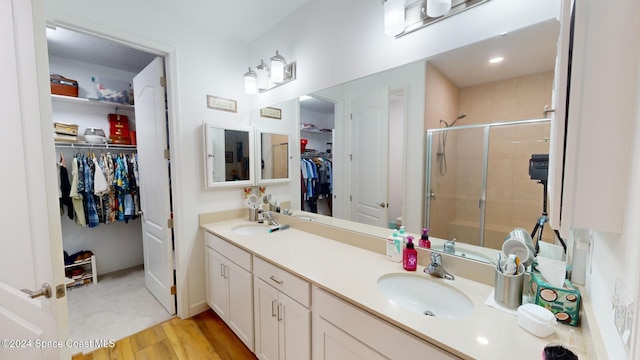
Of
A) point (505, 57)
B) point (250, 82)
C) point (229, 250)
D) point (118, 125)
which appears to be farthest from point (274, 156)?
point (118, 125)

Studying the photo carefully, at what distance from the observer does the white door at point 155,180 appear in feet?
7.17

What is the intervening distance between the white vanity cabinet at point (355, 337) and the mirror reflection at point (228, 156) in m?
1.59

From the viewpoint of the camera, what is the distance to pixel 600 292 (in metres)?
0.72

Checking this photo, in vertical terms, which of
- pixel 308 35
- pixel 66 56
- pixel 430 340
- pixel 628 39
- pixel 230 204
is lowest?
pixel 430 340

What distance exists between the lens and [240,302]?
1.81 m

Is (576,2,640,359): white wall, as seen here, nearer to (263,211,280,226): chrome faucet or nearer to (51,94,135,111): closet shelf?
(263,211,280,226): chrome faucet

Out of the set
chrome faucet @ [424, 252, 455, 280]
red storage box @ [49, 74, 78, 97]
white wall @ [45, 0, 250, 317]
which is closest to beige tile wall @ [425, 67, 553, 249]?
chrome faucet @ [424, 252, 455, 280]

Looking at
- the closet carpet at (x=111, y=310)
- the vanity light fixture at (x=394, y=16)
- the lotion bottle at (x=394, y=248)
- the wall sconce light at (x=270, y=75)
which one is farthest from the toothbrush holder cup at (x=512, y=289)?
the closet carpet at (x=111, y=310)

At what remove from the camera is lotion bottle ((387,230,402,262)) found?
139 cm

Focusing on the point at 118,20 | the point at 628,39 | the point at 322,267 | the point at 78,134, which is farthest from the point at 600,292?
the point at 78,134

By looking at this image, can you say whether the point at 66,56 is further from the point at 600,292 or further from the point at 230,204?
the point at 600,292

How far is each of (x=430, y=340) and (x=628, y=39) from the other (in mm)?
941

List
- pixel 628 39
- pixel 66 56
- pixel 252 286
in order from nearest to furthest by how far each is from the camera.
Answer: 1. pixel 628 39
2. pixel 252 286
3. pixel 66 56

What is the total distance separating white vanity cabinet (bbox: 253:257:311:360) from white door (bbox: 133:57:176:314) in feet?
3.81
